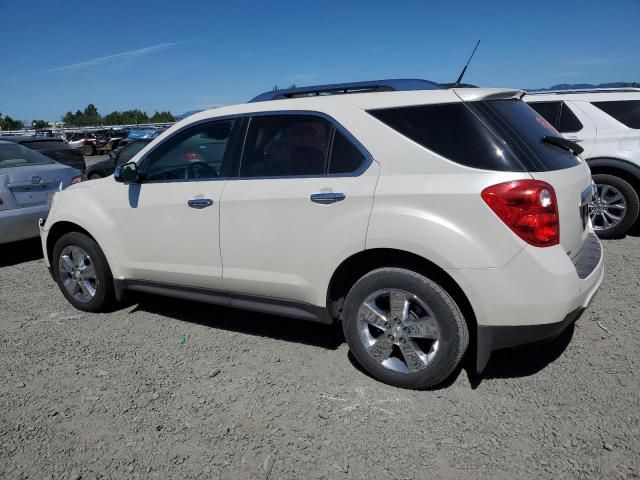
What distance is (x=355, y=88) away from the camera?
137 inches

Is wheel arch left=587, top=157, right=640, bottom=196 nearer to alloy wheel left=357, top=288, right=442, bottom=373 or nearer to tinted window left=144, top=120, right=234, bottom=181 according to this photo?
alloy wheel left=357, top=288, right=442, bottom=373

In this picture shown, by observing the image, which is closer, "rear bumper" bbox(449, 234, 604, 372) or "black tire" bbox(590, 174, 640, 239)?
"rear bumper" bbox(449, 234, 604, 372)

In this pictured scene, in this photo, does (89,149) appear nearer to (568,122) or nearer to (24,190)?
(24,190)

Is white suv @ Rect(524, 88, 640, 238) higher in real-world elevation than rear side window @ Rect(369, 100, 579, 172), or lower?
lower

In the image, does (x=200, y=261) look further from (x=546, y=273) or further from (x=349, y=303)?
(x=546, y=273)

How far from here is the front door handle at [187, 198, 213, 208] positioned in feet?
12.2

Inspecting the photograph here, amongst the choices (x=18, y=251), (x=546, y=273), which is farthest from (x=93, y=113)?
(x=546, y=273)

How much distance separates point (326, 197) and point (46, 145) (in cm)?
1017

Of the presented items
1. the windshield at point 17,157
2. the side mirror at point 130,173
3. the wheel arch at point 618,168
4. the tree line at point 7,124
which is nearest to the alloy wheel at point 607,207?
the wheel arch at point 618,168

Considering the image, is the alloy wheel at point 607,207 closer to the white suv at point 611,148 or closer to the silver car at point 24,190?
the white suv at point 611,148

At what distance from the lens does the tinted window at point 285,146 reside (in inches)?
134

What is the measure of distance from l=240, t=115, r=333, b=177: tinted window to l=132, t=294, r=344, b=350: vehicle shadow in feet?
4.39

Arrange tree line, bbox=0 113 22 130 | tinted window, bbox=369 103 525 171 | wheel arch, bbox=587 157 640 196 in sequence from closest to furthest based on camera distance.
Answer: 1. tinted window, bbox=369 103 525 171
2. wheel arch, bbox=587 157 640 196
3. tree line, bbox=0 113 22 130

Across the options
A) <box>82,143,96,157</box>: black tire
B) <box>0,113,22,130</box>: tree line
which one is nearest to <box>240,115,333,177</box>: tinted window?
<box>82,143,96,157</box>: black tire
